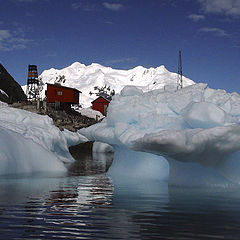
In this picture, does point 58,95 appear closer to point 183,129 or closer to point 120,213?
point 183,129

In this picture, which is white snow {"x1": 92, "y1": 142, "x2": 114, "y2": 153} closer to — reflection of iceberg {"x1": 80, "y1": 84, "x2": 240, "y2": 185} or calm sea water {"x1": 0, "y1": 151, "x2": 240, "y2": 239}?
reflection of iceberg {"x1": 80, "y1": 84, "x2": 240, "y2": 185}

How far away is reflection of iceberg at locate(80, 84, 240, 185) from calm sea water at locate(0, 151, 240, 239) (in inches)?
26.8

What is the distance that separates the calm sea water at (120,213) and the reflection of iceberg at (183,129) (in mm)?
682

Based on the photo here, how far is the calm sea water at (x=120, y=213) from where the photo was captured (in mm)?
4121

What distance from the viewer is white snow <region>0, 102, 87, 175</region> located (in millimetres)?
11500

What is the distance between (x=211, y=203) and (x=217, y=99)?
13.7 feet

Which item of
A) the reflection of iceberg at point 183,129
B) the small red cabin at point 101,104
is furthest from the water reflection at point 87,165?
the small red cabin at point 101,104

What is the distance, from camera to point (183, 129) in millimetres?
9062

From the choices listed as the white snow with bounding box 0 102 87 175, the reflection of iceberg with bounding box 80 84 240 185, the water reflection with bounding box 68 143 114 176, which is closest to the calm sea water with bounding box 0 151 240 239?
the reflection of iceberg with bounding box 80 84 240 185

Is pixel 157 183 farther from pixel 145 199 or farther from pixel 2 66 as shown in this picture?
pixel 2 66

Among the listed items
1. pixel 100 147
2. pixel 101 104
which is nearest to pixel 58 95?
pixel 101 104

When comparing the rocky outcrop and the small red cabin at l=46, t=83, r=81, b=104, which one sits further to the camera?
the small red cabin at l=46, t=83, r=81, b=104

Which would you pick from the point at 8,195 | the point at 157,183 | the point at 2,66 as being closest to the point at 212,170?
the point at 157,183

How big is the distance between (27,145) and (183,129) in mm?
6074
